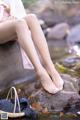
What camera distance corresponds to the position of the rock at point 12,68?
16.6ft

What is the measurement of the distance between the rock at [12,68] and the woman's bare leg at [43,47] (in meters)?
0.55

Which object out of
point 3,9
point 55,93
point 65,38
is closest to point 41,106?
point 55,93

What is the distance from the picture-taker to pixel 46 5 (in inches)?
772

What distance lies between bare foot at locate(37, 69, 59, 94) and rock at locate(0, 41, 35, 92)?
0.64 metres

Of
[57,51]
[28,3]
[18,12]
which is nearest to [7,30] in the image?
[18,12]

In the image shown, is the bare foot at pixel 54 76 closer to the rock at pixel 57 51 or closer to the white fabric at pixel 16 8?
the white fabric at pixel 16 8

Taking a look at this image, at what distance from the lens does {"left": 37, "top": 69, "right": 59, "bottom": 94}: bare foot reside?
4.54 metres

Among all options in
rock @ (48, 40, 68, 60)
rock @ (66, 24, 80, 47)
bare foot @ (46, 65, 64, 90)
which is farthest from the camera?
rock @ (66, 24, 80, 47)

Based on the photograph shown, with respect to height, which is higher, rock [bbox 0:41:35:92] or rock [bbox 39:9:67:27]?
rock [bbox 0:41:35:92]

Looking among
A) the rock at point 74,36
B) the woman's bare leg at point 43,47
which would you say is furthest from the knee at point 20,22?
the rock at point 74,36

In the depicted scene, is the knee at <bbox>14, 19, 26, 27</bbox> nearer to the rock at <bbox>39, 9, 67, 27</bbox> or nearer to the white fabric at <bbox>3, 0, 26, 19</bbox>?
the white fabric at <bbox>3, 0, 26, 19</bbox>

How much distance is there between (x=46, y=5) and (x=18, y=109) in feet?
51.9

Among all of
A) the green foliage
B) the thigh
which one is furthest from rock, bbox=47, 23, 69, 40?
the thigh

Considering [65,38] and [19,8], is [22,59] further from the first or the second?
[65,38]
